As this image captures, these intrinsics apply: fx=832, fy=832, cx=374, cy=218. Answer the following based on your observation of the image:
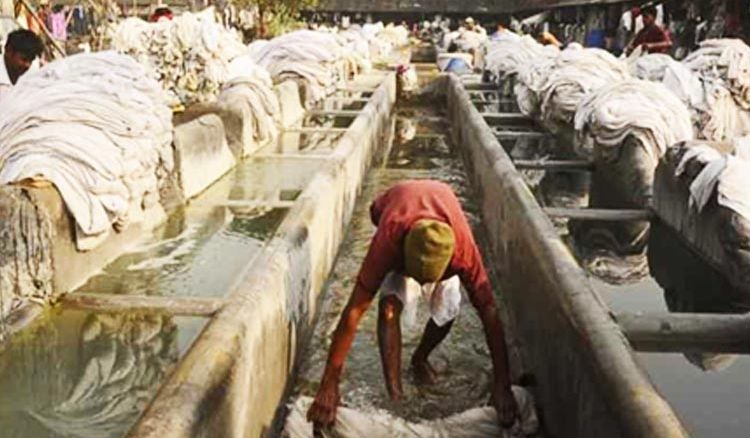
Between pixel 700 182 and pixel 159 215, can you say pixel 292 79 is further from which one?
pixel 700 182

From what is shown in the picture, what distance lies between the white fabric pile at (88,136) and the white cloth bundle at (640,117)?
4792mm

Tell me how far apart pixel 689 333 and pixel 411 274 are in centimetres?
194

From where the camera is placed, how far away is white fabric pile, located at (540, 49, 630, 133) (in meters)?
11.8

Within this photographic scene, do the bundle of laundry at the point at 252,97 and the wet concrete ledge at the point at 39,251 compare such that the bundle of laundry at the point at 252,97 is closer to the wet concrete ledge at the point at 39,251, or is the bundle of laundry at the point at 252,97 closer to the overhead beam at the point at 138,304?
the wet concrete ledge at the point at 39,251

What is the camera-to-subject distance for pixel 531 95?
14.5m

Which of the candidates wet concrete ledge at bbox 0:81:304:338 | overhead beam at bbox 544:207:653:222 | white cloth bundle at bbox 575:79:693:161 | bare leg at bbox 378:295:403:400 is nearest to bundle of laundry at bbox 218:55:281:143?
wet concrete ledge at bbox 0:81:304:338

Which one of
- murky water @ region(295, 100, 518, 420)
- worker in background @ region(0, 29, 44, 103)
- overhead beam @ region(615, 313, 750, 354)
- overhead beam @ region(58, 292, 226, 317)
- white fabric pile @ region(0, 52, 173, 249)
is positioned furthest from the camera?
worker in background @ region(0, 29, 44, 103)

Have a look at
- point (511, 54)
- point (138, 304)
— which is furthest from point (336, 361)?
point (511, 54)

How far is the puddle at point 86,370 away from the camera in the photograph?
12.8ft

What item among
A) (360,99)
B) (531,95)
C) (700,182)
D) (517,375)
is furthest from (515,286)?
(360,99)

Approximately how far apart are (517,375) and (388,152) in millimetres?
9034

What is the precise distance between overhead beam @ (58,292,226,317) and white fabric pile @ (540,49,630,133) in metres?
7.99

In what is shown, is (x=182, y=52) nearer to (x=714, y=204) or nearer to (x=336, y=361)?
(x=714, y=204)

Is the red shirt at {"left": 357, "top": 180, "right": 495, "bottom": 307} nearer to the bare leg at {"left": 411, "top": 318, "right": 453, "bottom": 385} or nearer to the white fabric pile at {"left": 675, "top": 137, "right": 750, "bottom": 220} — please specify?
the bare leg at {"left": 411, "top": 318, "right": 453, "bottom": 385}
